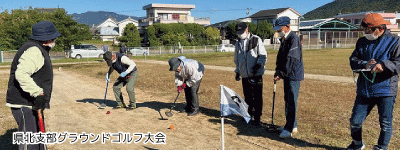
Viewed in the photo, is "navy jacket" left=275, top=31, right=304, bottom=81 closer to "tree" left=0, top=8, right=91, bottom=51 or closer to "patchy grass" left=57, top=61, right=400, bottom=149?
"patchy grass" left=57, top=61, right=400, bottom=149

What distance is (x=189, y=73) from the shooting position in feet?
22.0

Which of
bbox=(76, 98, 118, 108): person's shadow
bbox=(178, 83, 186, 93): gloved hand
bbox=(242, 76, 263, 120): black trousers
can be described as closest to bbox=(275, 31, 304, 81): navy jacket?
bbox=(242, 76, 263, 120): black trousers

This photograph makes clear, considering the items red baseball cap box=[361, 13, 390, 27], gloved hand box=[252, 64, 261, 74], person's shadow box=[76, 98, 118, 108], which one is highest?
red baseball cap box=[361, 13, 390, 27]

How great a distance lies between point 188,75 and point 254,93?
157 cm

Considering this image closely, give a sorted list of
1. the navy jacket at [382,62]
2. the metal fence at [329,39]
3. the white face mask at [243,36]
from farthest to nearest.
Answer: the metal fence at [329,39], the white face mask at [243,36], the navy jacket at [382,62]

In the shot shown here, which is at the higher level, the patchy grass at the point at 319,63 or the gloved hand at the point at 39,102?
the gloved hand at the point at 39,102

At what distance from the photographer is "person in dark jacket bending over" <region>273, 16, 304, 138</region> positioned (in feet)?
15.9

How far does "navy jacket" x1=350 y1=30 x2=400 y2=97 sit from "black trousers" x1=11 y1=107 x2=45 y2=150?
13.5 ft

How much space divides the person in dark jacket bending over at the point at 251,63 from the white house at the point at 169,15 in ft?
151

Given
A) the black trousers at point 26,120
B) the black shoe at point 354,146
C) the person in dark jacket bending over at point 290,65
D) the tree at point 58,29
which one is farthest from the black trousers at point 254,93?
the tree at point 58,29

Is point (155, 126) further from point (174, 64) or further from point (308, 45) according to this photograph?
point (308, 45)

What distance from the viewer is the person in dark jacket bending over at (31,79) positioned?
10.9 feet

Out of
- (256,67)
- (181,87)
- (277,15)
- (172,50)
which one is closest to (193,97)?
(181,87)

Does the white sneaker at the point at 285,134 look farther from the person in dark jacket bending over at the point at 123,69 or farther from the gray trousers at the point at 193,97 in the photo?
the person in dark jacket bending over at the point at 123,69
